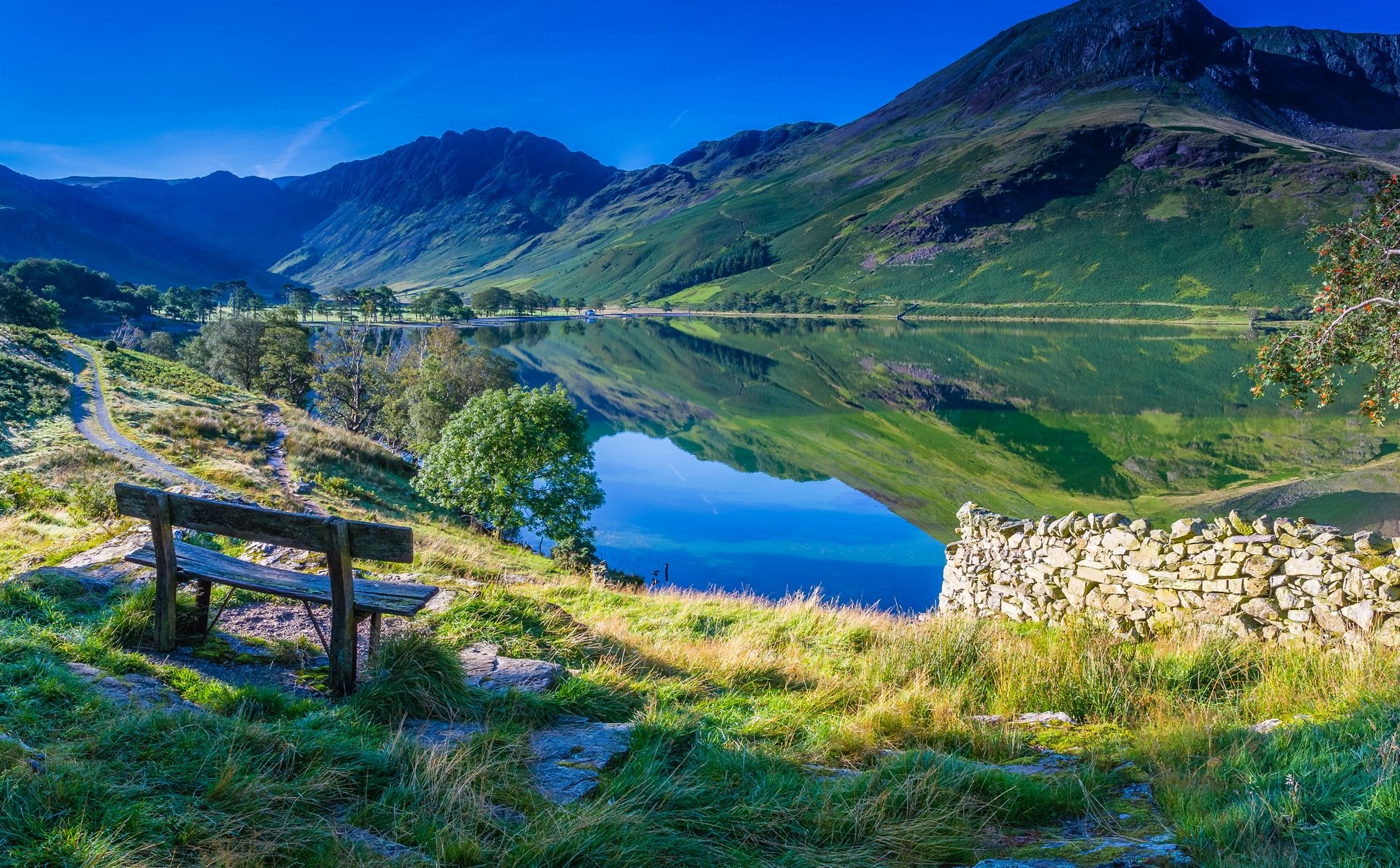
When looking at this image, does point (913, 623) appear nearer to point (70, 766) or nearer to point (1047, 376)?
point (70, 766)

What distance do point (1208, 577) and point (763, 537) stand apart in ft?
91.8

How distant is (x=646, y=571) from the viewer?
3269 centimetres

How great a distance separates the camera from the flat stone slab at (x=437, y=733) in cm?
549

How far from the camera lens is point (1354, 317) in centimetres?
1391

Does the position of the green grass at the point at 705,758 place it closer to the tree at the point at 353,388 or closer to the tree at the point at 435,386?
the tree at the point at 435,386

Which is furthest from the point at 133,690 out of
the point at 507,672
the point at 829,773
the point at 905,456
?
the point at 905,456

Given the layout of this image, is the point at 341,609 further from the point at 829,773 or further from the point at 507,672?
the point at 829,773

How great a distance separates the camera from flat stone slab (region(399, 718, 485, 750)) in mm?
5488

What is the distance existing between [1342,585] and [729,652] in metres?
7.58

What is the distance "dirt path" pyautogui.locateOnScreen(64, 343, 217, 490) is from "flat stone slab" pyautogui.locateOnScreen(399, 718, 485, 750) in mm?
19080

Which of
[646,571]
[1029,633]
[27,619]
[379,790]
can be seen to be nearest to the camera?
[379,790]

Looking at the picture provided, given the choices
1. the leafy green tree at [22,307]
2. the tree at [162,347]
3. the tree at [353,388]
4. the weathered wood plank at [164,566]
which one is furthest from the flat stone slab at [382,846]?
the leafy green tree at [22,307]

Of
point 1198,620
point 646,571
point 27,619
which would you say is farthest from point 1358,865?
point 646,571

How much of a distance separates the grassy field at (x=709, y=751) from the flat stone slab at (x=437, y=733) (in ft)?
0.45
